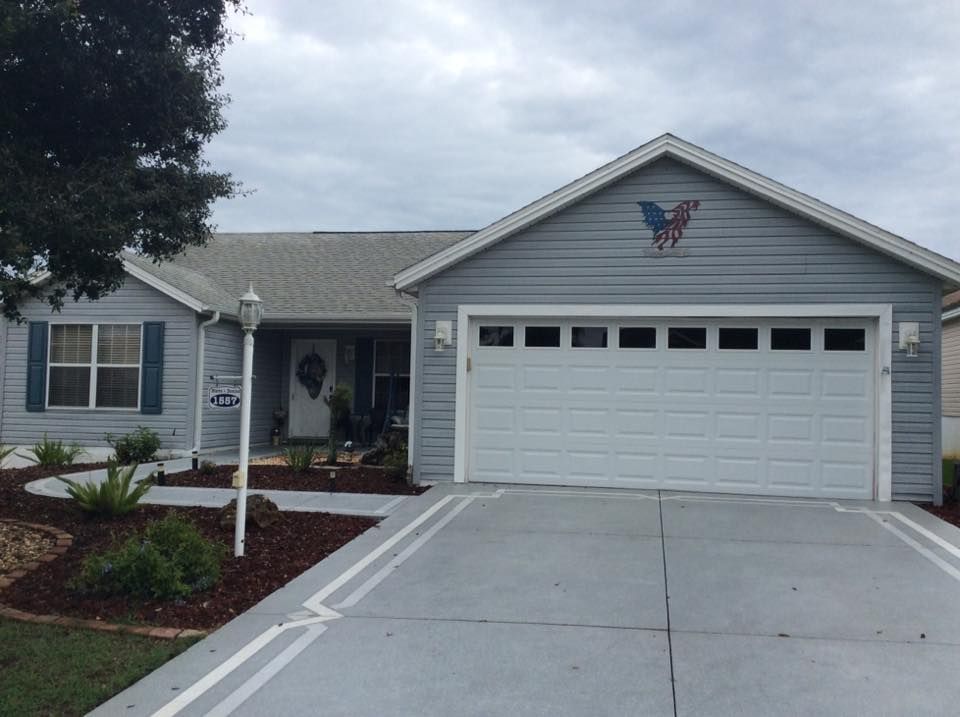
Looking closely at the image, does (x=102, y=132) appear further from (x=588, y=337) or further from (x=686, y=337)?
(x=686, y=337)

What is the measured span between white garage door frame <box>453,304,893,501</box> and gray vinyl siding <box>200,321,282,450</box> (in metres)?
5.14

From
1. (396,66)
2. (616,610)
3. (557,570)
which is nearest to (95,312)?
(396,66)

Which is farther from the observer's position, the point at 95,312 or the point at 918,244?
the point at 95,312

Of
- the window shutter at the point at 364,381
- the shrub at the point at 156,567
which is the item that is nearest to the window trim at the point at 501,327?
the shrub at the point at 156,567

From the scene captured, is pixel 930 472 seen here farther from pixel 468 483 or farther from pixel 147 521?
pixel 147 521

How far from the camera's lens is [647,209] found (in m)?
10.4

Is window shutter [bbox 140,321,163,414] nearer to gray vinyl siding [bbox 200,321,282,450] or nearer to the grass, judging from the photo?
gray vinyl siding [bbox 200,321,282,450]

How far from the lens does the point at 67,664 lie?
4430 millimetres

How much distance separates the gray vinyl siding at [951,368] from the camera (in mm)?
15512

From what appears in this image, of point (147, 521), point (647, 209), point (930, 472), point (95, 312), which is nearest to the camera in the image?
point (147, 521)

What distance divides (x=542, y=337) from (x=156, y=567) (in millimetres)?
6285

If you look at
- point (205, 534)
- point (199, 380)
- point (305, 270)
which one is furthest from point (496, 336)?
point (305, 270)

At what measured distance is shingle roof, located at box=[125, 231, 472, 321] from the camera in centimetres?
1498

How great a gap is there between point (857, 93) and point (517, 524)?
1002cm
